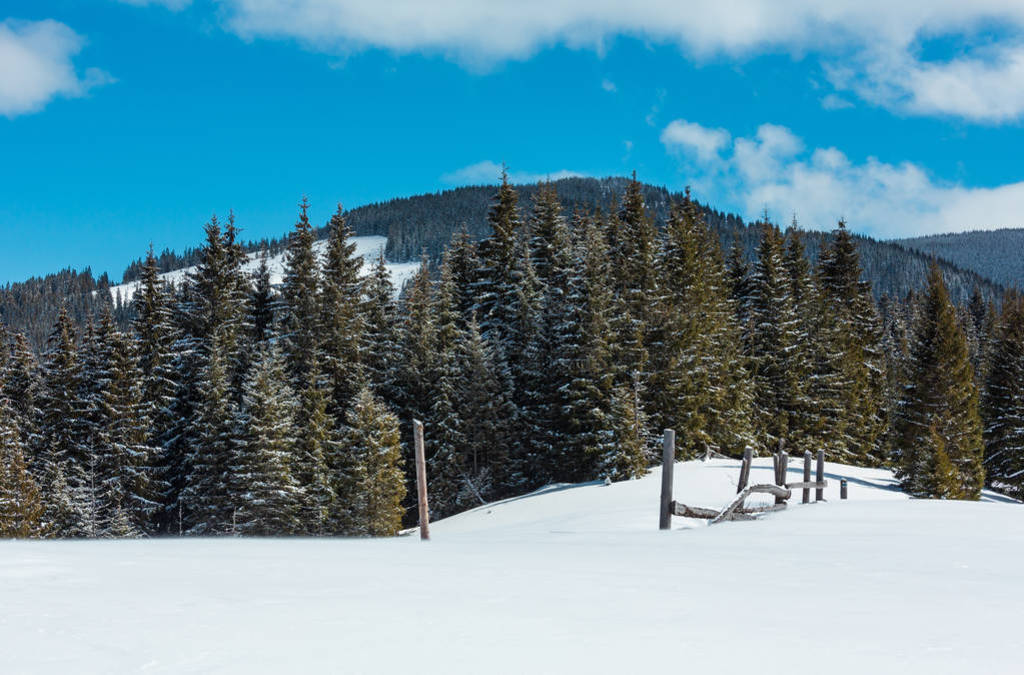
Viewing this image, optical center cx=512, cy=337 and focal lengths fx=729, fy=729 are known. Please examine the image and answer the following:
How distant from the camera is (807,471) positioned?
20203 mm

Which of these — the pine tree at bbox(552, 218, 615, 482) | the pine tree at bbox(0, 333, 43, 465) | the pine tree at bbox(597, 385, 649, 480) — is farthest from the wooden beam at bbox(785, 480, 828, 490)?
the pine tree at bbox(0, 333, 43, 465)

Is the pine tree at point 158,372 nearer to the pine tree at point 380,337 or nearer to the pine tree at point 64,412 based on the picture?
the pine tree at point 64,412

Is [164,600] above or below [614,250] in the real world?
below

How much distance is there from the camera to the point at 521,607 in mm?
5461

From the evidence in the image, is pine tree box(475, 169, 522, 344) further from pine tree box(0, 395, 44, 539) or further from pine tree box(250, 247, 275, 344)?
pine tree box(0, 395, 44, 539)

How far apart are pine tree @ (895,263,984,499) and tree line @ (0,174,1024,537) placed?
13 centimetres

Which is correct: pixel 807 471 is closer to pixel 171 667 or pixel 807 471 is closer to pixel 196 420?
pixel 171 667

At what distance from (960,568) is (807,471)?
13002mm

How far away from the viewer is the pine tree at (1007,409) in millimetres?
41250

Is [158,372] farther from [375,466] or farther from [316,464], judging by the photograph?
[375,466]

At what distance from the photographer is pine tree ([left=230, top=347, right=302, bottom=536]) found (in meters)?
34.2

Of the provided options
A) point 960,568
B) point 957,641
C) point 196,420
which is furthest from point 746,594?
point 196,420

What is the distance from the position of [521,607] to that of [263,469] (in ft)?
104

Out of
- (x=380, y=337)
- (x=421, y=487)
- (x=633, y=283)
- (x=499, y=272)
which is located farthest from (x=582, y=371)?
(x=421, y=487)
